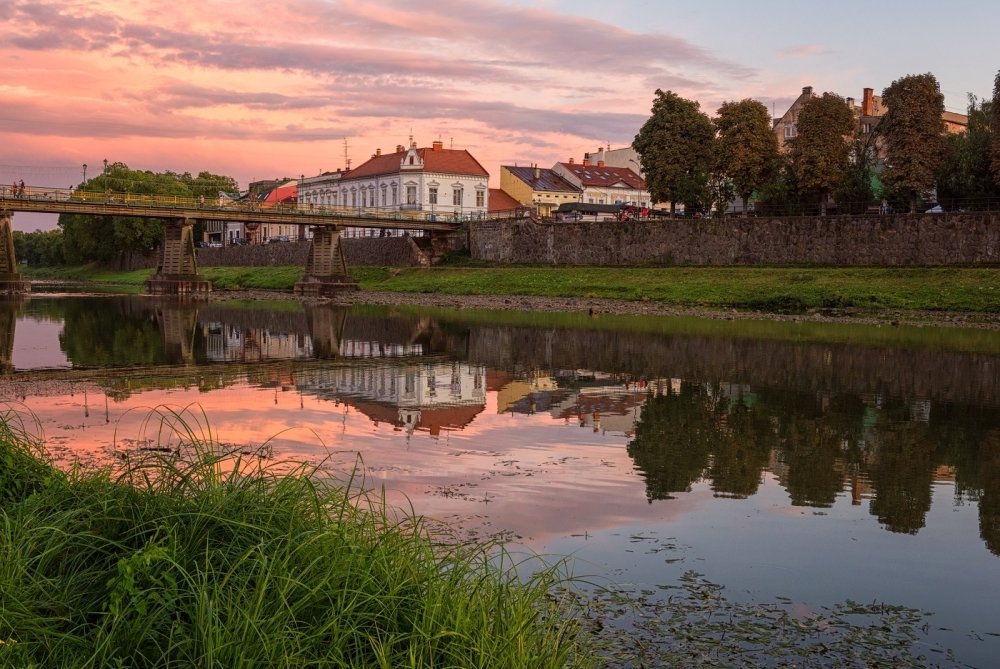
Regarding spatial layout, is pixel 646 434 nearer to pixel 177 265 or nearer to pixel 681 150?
pixel 681 150

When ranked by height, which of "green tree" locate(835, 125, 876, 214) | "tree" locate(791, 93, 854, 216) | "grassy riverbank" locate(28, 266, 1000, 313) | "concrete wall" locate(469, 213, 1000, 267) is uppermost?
"tree" locate(791, 93, 854, 216)

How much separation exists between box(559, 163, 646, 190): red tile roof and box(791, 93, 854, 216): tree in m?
54.5

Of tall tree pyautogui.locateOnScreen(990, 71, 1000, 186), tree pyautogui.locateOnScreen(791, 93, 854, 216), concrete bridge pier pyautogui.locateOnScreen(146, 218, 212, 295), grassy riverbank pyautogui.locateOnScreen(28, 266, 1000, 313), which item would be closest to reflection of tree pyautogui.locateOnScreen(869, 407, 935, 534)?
grassy riverbank pyautogui.locateOnScreen(28, 266, 1000, 313)

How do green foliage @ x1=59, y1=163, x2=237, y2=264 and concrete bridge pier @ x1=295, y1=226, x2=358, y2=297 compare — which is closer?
concrete bridge pier @ x1=295, y1=226, x2=358, y2=297

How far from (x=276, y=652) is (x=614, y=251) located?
245ft

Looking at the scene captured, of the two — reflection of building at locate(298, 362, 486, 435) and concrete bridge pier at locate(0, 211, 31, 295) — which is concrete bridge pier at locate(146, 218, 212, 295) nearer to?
concrete bridge pier at locate(0, 211, 31, 295)

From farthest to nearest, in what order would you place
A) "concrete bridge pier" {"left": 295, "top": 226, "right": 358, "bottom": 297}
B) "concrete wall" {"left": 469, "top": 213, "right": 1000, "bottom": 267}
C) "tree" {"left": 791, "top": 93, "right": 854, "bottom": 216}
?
"concrete bridge pier" {"left": 295, "top": 226, "right": 358, "bottom": 297} < "tree" {"left": 791, "top": 93, "right": 854, "bottom": 216} < "concrete wall" {"left": 469, "top": 213, "right": 1000, "bottom": 267}

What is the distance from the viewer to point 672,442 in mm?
18406

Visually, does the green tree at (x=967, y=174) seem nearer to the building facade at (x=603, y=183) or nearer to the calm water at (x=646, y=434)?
the calm water at (x=646, y=434)

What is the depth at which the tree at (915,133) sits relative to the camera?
6800cm

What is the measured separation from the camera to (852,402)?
953 inches

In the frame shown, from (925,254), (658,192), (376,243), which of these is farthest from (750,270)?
(376,243)

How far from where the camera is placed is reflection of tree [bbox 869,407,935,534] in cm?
1352

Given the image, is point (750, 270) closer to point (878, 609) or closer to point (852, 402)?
point (852, 402)
